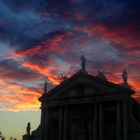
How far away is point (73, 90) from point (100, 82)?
4090 millimetres

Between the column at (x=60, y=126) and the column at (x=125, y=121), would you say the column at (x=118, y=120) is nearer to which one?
the column at (x=125, y=121)

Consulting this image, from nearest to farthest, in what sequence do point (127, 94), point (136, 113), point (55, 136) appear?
point (127, 94) → point (136, 113) → point (55, 136)

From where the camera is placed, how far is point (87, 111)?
43.0 metres

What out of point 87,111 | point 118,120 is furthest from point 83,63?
point 118,120

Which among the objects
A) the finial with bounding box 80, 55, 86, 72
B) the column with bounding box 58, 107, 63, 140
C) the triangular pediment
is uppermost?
the finial with bounding box 80, 55, 86, 72

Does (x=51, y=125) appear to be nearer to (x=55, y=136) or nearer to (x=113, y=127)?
(x=55, y=136)

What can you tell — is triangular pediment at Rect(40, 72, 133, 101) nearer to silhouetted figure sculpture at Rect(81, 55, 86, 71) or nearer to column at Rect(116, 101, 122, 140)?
silhouetted figure sculpture at Rect(81, 55, 86, 71)

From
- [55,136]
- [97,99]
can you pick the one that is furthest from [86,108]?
[55,136]

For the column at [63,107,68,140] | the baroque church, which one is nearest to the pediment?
the baroque church

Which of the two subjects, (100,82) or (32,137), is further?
(32,137)

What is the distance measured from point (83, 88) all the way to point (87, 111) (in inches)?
107

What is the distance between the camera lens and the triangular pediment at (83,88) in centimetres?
4097

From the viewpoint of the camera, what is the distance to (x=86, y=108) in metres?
43.2

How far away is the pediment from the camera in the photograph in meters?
41.1
